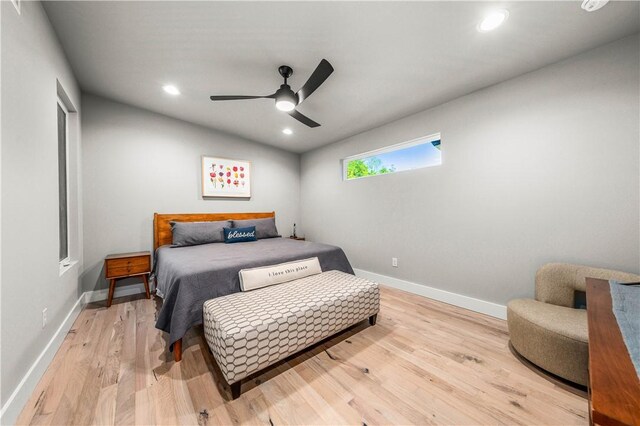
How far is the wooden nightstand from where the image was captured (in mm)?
2668

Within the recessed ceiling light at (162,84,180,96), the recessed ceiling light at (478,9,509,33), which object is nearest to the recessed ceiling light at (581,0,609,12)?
the recessed ceiling light at (478,9,509,33)

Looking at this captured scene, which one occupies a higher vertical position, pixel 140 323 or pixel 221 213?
pixel 221 213

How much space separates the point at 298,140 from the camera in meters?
4.30

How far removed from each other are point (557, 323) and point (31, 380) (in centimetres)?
343

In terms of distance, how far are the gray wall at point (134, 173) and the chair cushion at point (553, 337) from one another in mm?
3993

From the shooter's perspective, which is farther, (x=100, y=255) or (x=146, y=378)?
(x=100, y=255)

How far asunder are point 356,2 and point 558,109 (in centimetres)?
207

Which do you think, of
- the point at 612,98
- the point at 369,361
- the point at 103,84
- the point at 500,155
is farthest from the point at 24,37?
the point at 612,98

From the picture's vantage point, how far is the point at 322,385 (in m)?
1.53

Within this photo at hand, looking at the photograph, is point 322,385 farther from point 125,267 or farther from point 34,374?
point 125,267

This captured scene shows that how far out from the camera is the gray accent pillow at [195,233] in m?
3.13

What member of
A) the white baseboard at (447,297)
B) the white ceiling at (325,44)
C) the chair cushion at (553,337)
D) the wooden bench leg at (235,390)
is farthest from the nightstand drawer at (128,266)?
the chair cushion at (553,337)

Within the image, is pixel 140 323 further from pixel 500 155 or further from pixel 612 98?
pixel 612 98

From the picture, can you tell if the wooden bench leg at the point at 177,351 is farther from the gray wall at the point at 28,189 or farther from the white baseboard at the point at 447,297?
the white baseboard at the point at 447,297
